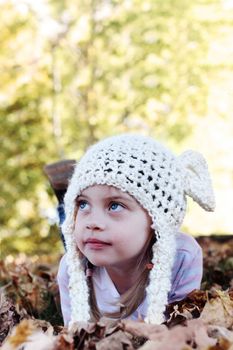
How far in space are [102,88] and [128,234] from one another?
31.7ft

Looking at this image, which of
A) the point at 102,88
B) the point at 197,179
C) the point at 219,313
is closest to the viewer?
the point at 219,313

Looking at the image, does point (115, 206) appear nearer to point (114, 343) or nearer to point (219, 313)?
point (219, 313)

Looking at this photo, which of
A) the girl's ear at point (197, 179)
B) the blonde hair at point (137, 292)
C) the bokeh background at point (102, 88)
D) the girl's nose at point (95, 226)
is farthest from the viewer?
the bokeh background at point (102, 88)

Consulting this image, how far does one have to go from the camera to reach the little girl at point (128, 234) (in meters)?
1.97

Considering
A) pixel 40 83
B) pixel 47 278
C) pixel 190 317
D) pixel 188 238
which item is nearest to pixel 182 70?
pixel 40 83

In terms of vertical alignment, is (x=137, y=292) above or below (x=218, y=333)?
below

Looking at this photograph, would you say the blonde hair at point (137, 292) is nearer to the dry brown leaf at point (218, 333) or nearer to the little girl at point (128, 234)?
the little girl at point (128, 234)

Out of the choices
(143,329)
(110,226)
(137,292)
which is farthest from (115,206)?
(143,329)

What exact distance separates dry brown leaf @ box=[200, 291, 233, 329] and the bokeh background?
797cm

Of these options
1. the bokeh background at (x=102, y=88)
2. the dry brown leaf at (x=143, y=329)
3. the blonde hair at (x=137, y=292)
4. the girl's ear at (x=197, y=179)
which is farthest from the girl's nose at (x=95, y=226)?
the bokeh background at (x=102, y=88)

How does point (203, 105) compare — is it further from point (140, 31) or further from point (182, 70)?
point (140, 31)

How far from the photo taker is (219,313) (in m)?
1.60

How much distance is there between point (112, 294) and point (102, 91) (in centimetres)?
951

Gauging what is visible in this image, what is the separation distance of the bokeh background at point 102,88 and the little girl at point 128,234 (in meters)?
7.41
